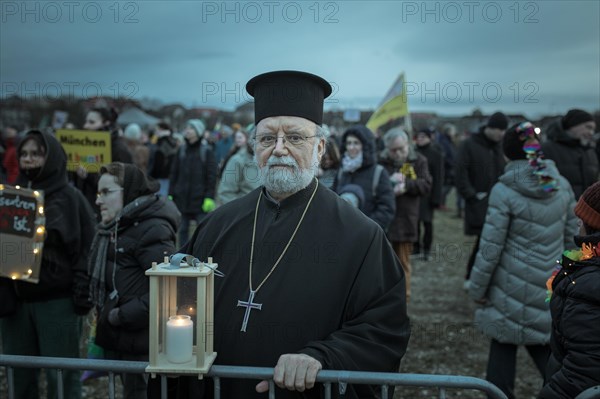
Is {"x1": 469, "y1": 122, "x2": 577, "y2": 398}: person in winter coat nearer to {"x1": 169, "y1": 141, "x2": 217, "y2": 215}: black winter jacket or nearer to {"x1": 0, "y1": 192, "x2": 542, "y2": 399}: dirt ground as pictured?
{"x1": 0, "y1": 192, "x2": 542, "y2": 399}: dirt ground

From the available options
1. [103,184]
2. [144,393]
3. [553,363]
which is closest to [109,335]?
[144,393]

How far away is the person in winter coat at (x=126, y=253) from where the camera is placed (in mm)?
3709

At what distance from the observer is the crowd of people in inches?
103

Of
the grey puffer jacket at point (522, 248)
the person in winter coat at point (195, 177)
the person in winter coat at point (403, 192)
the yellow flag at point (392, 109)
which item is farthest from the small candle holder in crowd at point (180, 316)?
the person in winter coat at point (195, 177)

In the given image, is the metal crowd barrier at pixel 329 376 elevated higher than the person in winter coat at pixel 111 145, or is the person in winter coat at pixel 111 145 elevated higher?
the person in winter coat at pixel 111 145

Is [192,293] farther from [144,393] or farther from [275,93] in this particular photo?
[144,393]

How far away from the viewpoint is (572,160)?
248 inches

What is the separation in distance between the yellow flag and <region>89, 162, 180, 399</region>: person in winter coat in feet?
16.5

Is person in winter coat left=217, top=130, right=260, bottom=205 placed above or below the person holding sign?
above

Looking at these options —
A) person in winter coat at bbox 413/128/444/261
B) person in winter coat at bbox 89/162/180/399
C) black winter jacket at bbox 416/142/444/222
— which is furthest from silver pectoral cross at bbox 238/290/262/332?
black winter jacket at bbox 416/142/444/222

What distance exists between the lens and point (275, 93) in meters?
2.97

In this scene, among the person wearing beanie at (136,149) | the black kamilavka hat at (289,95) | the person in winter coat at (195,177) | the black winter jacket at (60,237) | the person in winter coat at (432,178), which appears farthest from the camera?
the person wearing beanie at (136,149)

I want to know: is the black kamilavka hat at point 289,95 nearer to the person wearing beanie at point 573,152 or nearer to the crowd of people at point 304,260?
the crowd of people at point 304,260

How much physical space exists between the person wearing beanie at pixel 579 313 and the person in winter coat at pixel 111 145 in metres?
5.38
